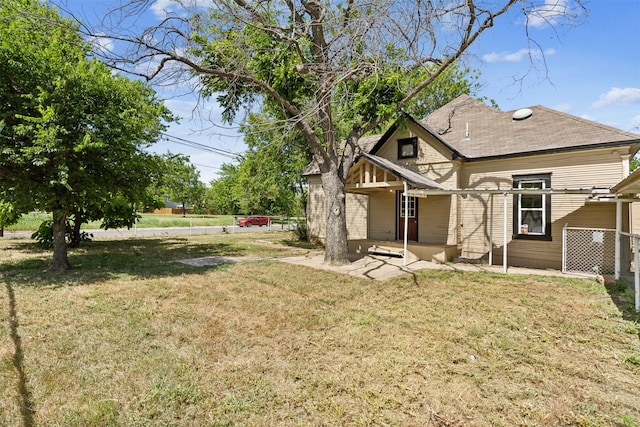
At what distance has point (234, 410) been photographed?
2881 mm

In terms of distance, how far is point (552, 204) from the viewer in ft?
33.9

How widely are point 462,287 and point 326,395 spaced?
5.60 meters

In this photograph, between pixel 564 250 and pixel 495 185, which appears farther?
pixel 495 185

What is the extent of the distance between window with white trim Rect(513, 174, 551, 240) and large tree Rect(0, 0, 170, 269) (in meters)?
11.8

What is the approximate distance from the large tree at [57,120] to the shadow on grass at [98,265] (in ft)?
5.24

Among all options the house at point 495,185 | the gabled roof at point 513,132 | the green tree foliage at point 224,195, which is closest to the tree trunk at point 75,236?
the house at point 495,185

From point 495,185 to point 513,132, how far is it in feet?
7.10

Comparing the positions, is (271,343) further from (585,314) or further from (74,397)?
(585,314)

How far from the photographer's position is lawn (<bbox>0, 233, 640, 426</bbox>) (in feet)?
9.48

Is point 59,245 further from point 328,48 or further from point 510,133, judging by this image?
point 510,133

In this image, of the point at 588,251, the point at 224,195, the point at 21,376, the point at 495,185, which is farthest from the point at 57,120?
the point at 224,195

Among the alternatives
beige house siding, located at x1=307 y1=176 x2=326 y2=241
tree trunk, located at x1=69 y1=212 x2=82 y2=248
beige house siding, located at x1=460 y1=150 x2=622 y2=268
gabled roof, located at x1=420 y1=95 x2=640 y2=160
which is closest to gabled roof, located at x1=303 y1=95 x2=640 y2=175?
gabled roof, located at x1=420 y1=95 x2=640 y2=160

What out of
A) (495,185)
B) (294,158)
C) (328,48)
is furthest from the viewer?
(294,158)

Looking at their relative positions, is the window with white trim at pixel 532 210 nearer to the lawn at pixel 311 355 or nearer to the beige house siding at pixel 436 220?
the beige house siding at pixel 436 220
